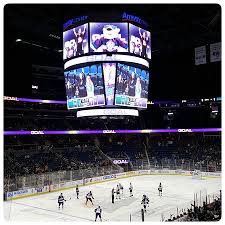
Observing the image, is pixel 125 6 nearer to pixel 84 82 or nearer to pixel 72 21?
pixel 72 21

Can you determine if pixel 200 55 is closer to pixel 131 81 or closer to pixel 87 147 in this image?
pixel 131 81

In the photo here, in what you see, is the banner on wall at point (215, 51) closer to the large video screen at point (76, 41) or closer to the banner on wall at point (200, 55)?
the banner on wall at point (200, 55)

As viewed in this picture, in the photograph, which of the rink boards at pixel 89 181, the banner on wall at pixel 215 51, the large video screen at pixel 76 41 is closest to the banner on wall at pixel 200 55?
the banner on wall at pixel 215 51

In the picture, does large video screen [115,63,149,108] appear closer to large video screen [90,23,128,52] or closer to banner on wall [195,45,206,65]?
large video screen [90,23,128,52]

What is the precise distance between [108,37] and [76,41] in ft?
6.29

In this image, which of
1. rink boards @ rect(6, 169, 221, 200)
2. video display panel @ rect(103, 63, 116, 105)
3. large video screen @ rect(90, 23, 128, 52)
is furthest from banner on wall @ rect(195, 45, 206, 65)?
rink boards @ rect(6, 169, 221, 200)

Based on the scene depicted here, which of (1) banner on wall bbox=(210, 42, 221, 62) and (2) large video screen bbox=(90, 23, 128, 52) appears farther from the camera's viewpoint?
(1) banner on wall bbox=(210, 42, 221, 62)

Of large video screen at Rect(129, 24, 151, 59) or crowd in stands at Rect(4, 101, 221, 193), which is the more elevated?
large video screen at Rect(129, 24, 151, 59)

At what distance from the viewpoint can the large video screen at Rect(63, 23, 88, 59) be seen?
17.6m

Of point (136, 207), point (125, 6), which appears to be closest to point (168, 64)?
point (125, 6)

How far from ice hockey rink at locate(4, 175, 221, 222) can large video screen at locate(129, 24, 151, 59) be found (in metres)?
8.52

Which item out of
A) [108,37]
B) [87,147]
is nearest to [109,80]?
[108,37]

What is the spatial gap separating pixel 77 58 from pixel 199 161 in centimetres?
2145

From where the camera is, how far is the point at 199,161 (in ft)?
113
